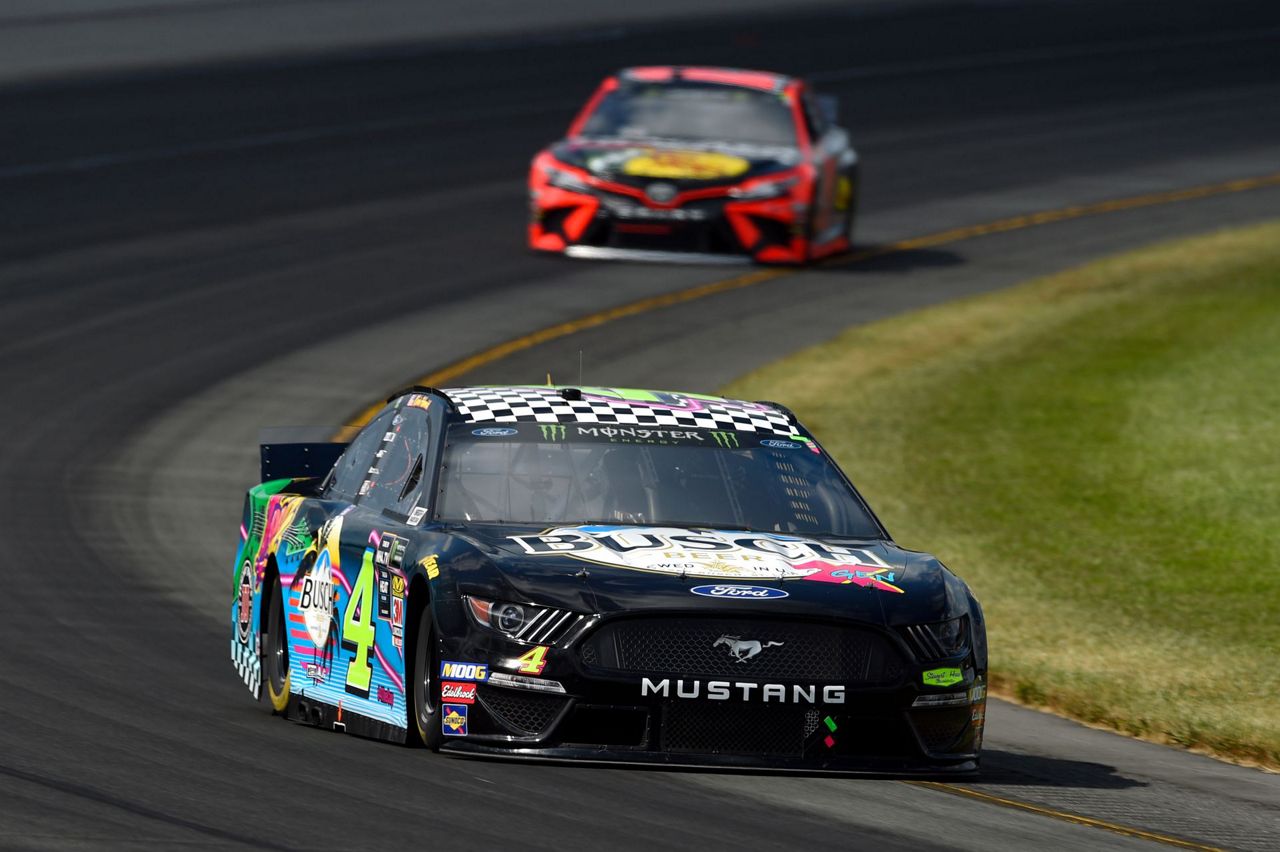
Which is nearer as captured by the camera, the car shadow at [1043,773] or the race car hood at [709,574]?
the race car hood at [709,574]

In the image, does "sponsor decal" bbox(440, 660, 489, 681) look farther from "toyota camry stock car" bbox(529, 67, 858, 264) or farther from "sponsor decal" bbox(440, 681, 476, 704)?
"toyota camry stock car" bbox(529, 67, 858, 264)

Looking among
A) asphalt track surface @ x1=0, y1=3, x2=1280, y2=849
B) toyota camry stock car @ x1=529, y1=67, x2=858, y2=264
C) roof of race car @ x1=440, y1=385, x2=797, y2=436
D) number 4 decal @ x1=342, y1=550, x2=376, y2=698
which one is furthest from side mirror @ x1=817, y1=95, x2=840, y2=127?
number 4 decal @ x1=342, y1=550, x2=376, y2=698

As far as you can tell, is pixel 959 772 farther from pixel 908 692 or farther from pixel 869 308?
pixel 869 308

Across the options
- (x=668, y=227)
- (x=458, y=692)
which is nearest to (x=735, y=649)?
(x=458, y=692)

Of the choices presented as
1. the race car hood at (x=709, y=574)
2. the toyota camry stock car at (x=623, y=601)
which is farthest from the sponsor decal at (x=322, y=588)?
the race car hood at (x=709, y=574)

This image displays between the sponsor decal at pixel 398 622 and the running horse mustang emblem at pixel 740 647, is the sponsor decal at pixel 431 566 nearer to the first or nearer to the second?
the sponsor decal at pixel 398 622

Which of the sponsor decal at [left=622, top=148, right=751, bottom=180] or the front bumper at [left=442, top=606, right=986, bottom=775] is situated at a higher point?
the front bumper at [left=442, top=606, right=986, bottom=775]

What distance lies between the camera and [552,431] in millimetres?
9070

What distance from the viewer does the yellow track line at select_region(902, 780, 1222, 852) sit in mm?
7738

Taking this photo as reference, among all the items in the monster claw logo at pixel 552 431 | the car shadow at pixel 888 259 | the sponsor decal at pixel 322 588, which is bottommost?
the car shadow at pixel 888 259

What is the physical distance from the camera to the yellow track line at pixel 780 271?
20.2 metres

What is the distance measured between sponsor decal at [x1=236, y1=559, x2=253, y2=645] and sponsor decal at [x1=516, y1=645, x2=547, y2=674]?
8.65ft

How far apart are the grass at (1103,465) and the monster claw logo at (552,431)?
3.09m

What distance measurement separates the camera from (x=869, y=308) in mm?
23750
